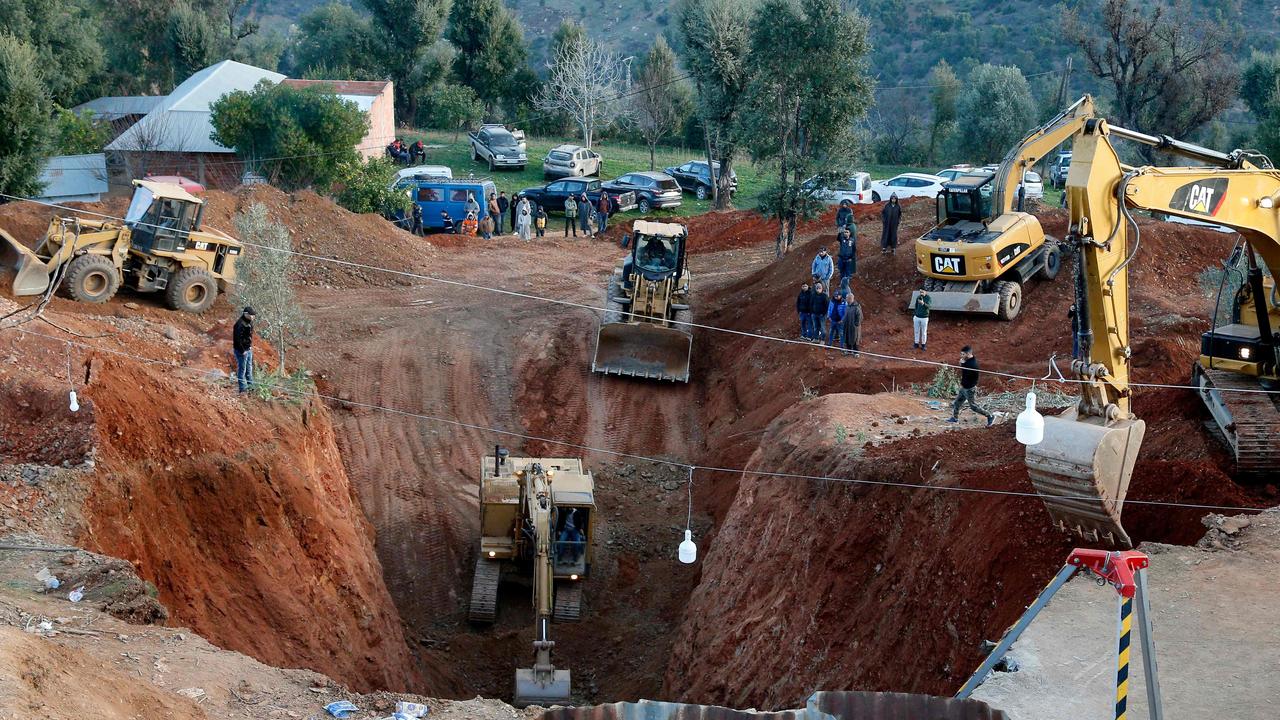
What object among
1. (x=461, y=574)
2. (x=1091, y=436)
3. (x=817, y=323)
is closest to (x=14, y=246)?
(x=461, y=574)

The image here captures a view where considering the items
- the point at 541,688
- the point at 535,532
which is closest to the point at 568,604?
the point at 535,532

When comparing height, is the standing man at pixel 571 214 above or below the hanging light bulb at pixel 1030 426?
below

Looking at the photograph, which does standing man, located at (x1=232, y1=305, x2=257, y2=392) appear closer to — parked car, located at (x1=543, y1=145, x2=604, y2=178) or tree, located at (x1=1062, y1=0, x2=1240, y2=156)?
parked car, located at (x1=543, y1=145, x2=604, y2=178)

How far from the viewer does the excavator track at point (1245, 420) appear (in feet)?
48.4

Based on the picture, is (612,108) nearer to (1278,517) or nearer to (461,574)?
(461,574)

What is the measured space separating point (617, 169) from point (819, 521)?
108 feet

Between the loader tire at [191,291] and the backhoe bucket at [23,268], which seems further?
the loader tire at [191,291]

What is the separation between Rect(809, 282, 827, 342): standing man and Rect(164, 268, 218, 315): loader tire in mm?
11796

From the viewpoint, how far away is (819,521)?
1716cm

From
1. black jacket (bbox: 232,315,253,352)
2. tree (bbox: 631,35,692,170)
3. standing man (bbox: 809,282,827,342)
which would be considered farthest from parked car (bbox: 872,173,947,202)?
black jacket (bbox: 232,315,253,352)

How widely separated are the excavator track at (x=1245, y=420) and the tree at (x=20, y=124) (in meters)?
32.2

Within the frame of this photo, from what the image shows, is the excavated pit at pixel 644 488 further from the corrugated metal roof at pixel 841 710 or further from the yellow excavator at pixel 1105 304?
the corrugated metal roof at pixel 841 710

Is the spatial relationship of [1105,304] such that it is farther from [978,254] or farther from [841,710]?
[978,254]

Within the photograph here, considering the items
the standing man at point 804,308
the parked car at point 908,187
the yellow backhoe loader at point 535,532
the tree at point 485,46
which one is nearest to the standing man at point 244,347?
the yellow backhoe loader at point 535,532
